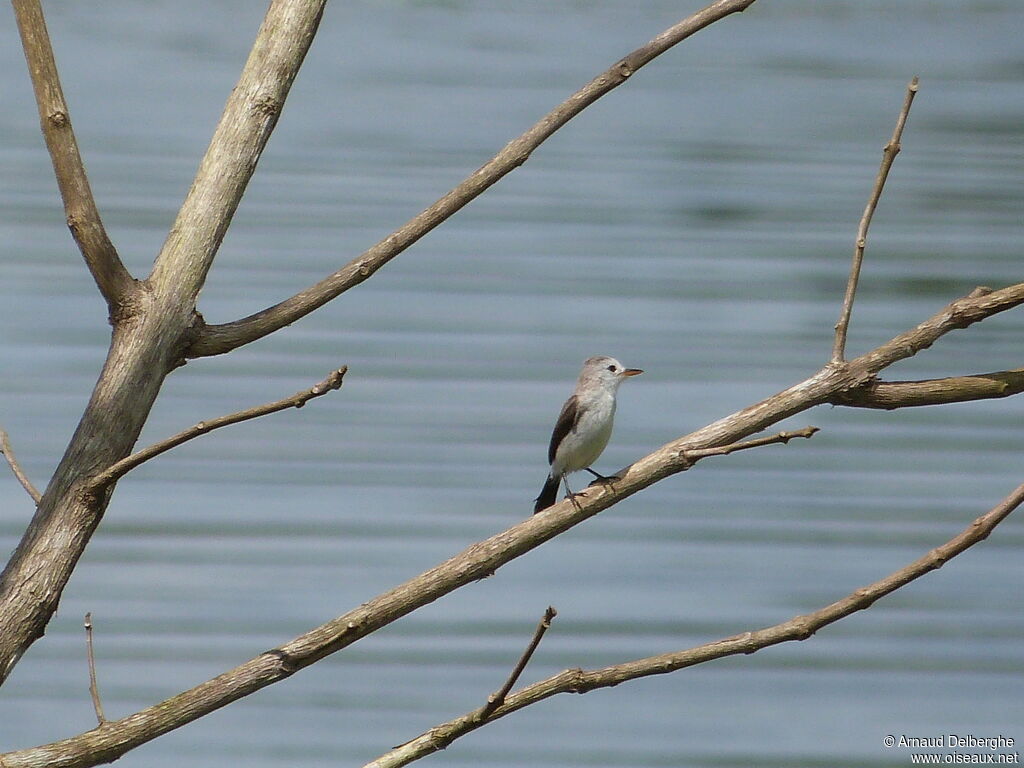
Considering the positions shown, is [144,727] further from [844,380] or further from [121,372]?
[844,380]

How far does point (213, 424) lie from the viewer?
53.3 inches

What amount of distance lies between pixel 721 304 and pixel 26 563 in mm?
4548

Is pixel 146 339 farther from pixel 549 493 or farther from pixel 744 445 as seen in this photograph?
pixel 549 493

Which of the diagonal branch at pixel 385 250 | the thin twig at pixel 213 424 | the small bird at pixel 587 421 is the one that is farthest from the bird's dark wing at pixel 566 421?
the thin twig at pixel 213 424

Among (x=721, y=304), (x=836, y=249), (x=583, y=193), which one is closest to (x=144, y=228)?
(x=583, y=193)

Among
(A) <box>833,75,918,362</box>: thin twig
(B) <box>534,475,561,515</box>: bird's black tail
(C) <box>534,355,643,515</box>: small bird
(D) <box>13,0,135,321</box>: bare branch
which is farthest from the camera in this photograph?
(B) <box>534,475,561,515</box>: bird's black tail

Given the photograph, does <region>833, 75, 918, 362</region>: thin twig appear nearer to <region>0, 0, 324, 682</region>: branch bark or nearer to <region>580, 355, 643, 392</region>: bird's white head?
<region>0, 0, 324, 682</region>: branch bark

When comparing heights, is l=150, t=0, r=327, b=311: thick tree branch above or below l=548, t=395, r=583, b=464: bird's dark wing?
above

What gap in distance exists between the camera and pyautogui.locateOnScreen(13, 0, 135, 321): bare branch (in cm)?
141

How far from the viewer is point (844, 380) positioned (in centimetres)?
147

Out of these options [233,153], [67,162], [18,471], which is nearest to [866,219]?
[233,153]

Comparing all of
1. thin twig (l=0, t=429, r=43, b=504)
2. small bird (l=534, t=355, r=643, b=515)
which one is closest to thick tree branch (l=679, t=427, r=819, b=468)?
thin twig (l=0, t=429, r=43, b=504)

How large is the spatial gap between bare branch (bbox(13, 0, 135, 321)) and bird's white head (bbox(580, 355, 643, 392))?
170cm

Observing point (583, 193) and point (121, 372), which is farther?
point (583, 193)
